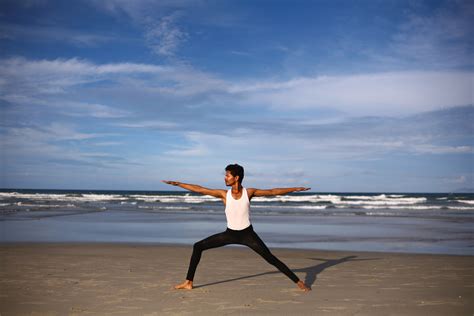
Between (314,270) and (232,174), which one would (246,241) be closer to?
(232,174)

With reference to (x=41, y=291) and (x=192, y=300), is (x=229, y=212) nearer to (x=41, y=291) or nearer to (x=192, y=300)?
(x=192, y=300)

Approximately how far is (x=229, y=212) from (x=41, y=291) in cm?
290

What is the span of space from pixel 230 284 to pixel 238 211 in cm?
149

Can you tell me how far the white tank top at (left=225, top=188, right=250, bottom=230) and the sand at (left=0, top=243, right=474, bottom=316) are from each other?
3.20ft

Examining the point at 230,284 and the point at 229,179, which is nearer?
the point at 229,179

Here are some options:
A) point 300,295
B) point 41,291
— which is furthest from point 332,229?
point 41,291

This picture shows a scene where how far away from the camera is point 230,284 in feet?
23.2

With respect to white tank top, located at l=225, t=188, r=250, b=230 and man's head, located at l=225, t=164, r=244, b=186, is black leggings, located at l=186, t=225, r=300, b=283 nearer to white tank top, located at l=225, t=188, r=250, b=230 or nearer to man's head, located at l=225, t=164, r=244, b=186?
white tank top, located at l=225, t=188, r=250, b=230

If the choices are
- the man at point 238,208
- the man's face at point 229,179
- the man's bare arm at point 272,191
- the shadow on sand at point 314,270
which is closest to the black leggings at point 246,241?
the man at point 238,208

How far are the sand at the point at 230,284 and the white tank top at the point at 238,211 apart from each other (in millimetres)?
976

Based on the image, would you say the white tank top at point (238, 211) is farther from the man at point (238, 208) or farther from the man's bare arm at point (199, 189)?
the man's bare arm at point (199, 189)

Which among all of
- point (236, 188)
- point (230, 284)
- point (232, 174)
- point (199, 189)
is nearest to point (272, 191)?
point (236, 188)

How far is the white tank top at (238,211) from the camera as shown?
6.24 metres

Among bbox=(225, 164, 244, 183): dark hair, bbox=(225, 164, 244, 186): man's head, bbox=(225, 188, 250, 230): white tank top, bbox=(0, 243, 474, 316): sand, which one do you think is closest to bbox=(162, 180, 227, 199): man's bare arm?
bbox=(225, 188, 250, 230): white tank top
